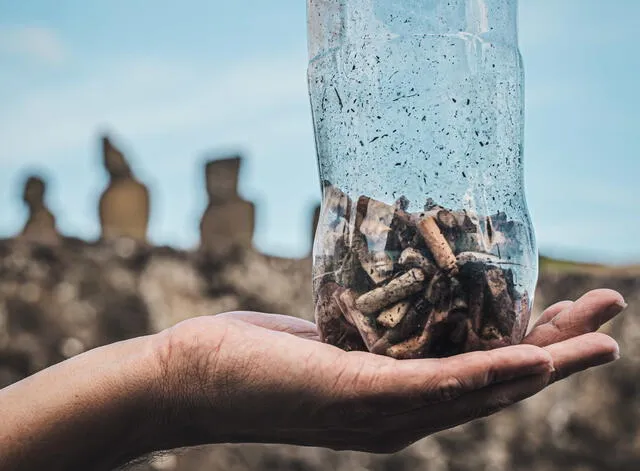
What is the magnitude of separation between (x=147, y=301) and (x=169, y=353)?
11.2ft

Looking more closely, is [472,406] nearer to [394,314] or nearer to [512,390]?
[512,390]

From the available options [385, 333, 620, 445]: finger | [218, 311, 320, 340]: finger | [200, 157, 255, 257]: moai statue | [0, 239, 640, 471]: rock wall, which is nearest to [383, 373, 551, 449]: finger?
[385, 333, 620, 445]: finger

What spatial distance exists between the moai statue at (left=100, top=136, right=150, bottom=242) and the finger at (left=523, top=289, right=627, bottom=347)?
9.99 m

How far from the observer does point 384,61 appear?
6.79 feet

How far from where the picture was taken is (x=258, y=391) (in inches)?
69.6

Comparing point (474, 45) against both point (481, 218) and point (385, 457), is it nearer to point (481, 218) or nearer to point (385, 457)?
point (481, 218)

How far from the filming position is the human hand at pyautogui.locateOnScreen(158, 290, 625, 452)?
5.45ft

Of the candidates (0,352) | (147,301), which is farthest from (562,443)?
(0,352)

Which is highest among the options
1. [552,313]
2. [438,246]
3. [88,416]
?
[438,246]

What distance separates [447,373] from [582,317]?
389mm

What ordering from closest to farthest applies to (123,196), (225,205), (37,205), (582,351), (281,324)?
(582,351), (281,324), (225,205), (123,196), (37,205)

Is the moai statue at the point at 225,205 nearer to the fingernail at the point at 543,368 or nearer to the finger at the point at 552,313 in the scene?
the finger at the point at 552,313

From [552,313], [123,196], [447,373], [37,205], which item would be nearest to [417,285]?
[447,373]

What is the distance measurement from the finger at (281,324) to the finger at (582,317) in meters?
0.49
